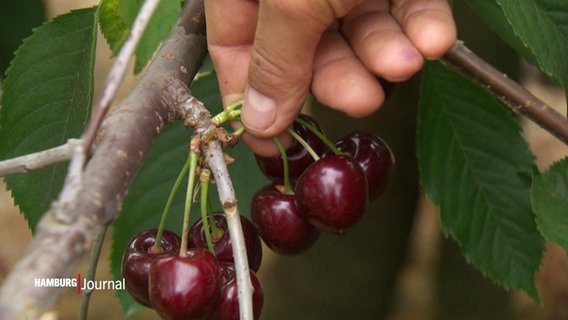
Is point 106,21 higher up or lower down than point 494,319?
higher up

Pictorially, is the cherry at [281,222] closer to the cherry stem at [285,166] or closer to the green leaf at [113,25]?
the cherry stem at [285,166]

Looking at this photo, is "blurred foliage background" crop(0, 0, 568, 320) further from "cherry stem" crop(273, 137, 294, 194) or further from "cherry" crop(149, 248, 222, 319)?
"cherry" crop(149, 248, 222, 319)

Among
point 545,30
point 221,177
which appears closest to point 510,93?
point 545,30

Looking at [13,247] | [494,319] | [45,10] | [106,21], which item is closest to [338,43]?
[106,21]

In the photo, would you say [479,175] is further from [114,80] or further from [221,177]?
[114,80]

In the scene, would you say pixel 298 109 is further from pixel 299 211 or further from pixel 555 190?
pixel 555 190

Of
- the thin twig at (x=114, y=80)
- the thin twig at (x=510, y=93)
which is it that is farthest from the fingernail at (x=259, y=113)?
the thin twig at (x=114, y=80)
